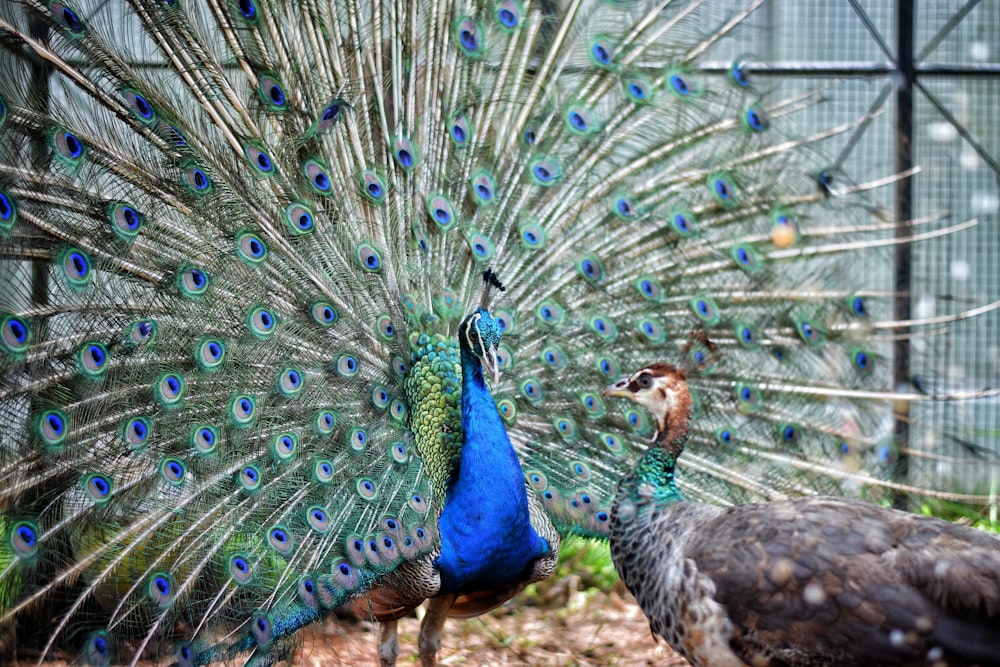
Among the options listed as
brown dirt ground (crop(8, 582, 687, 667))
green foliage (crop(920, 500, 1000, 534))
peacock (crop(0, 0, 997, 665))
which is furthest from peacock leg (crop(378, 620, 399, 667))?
green foliage (crop(920, 500, 1000, 534))

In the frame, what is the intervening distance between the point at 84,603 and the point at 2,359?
0.61m

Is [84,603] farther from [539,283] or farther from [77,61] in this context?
[539,283]

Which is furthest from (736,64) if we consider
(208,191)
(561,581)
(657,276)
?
(561,581)

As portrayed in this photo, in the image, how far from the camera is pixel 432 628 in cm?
299

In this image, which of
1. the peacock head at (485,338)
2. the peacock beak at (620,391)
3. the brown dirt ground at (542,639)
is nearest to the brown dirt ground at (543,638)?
the brown dirt ground at (542,639)

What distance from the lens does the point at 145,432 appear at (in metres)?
2.44

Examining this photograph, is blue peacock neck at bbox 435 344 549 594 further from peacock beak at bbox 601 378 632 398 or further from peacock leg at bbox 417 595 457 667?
peacock beak at bbox 601 378 632 398

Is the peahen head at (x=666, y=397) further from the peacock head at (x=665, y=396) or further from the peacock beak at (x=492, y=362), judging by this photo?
the peacock beak at (x=492, y=362)

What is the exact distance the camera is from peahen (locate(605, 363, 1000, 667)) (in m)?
2.02

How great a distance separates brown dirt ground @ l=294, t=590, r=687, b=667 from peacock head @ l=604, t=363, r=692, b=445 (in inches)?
50.6

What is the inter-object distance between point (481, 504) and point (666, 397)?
A: 0.58 m

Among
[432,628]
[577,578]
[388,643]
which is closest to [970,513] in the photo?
[577,578]

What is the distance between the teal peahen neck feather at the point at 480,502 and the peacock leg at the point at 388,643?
311mm

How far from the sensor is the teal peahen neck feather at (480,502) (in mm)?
2672
